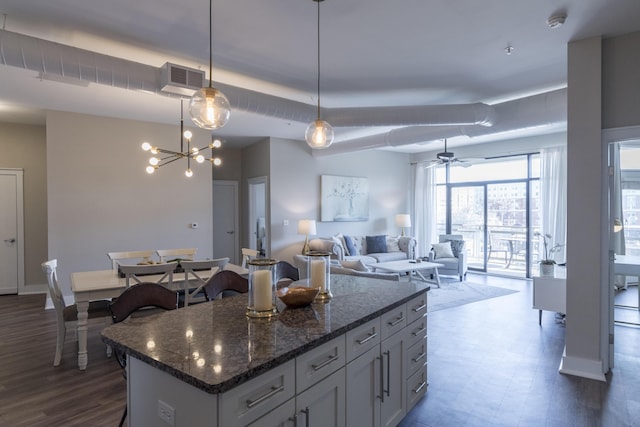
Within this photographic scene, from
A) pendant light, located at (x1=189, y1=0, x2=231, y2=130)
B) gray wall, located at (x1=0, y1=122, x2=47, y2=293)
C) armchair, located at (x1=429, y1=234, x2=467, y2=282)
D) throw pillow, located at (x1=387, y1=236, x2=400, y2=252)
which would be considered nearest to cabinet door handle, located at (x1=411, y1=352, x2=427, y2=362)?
pendant light, located at (x1=189, y1=0, x2=231, y2=130)

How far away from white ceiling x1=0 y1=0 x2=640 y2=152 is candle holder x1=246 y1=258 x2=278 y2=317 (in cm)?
191

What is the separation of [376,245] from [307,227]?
1817 mm

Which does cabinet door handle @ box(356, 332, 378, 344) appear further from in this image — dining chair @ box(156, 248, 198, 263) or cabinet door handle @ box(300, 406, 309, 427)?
dining chair @ box(156, 248, 198, 263)

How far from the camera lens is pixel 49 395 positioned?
2.93m

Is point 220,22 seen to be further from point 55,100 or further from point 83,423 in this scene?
point 55,100

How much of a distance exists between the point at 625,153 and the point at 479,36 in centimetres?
171

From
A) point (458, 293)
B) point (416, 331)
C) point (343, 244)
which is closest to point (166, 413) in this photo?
point (416, 331)

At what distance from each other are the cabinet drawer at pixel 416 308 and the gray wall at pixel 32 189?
708 cm

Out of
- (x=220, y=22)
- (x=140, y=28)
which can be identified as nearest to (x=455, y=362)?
(x=220, y=22)

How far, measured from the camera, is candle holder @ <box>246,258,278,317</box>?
191 cm

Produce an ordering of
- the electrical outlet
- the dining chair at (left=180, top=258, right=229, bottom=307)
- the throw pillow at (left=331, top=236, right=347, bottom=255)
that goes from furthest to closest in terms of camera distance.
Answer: the throw pillow at (left=331, top=236, right=347, bottom=255) → the dining chair at (left=180, top=258, right=229, bottom=307) → the electrical outlet

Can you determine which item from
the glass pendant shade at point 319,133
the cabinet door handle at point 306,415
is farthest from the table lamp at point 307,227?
the cabinet door handle at point 306,415

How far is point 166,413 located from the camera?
1.38 meters

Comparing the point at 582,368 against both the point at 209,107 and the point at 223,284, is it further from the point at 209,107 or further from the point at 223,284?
the point at 209,107
